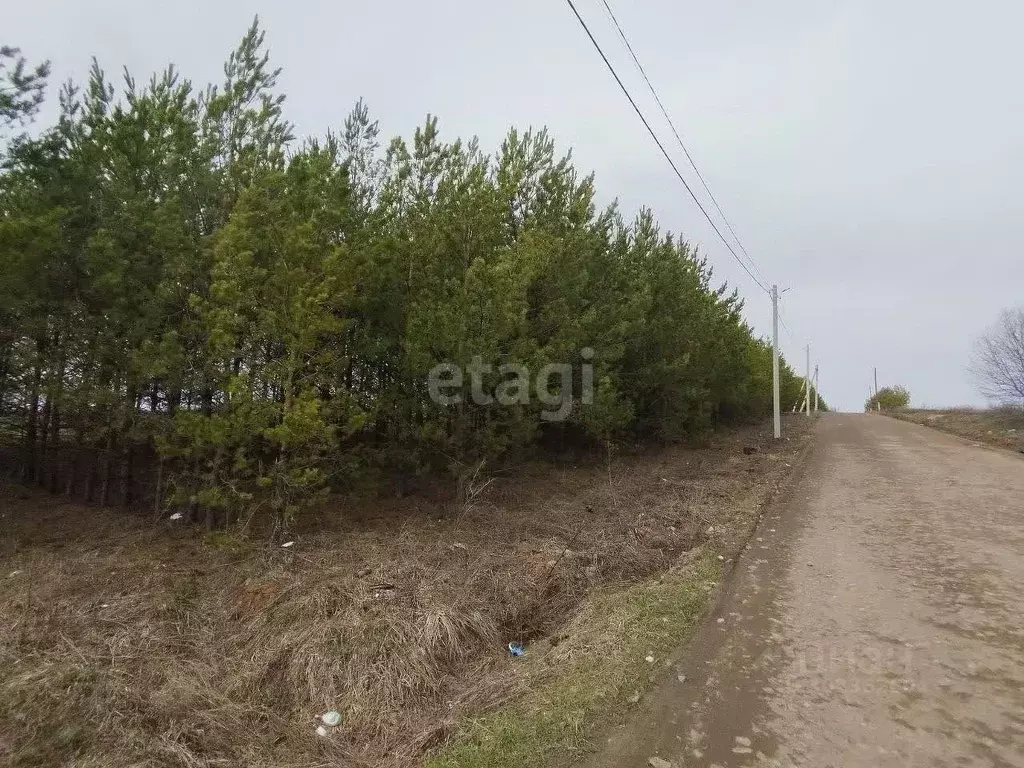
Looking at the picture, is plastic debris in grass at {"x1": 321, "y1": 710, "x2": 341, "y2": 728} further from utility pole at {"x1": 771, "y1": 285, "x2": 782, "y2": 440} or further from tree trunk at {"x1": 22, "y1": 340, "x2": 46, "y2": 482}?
utility pole at {"x1": 771, "y1": 285, "x2": 782, "y2": 440}

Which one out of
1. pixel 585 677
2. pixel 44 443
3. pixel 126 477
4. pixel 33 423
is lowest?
pixel 585 677

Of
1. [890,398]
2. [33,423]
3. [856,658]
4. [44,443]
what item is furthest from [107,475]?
[890,398]

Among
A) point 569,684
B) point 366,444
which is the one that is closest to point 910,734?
point 569,684

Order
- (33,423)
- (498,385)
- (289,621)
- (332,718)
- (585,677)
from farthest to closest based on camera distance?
(33,423) < (498,385) < (289,621) < (332,718) < (585,677)

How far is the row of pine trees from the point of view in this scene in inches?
306

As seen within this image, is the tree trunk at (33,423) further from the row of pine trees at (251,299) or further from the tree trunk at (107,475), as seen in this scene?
the tree trunk at (107,475)

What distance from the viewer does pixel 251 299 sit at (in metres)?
7.73

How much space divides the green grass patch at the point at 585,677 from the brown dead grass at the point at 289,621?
243 millimetres

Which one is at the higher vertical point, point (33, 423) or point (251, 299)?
point (251, 299)

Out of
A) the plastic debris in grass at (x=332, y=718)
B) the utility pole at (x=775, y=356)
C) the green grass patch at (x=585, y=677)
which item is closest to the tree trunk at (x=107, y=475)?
the plastic debris in grass at (x=332, y=718)

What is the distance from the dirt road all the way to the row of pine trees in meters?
5.07

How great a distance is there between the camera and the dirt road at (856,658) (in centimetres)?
310

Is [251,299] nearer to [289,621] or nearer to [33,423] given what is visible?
[289,621]

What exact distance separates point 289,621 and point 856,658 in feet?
15.7
